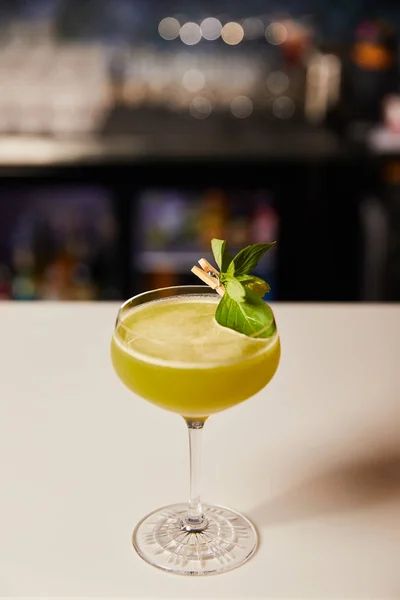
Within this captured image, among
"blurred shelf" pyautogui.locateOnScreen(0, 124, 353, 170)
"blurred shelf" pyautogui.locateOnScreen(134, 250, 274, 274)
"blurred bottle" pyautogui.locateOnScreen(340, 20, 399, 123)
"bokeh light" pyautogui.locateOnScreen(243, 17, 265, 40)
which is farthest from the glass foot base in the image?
"bokeh light" pyautogui.locateOnScreen(243, 17, 265, 40)

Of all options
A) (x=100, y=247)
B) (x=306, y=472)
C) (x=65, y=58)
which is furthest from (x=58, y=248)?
(x=306, y=472)

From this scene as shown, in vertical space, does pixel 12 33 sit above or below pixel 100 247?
above

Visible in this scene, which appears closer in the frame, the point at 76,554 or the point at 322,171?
the point at 76,554

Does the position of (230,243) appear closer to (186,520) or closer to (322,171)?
(322,171)

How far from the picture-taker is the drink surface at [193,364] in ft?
2.43

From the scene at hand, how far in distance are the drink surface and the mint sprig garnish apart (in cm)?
1

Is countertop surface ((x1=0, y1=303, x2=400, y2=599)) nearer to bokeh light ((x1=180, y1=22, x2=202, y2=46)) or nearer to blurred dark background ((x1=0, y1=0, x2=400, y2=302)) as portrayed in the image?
blurred dark background ((x1=0, y1=0, x2=400, y2=302))

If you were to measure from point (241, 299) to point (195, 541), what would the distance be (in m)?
0.25

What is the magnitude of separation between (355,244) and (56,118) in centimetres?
129

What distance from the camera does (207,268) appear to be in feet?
2.58

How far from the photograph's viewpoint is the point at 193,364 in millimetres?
734

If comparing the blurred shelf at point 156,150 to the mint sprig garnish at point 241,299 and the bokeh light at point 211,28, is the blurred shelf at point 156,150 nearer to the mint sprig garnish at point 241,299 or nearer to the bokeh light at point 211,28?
the bokeh light at point 211,28

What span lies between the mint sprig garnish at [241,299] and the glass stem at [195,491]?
125 mm

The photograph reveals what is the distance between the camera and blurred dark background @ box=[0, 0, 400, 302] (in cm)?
291
